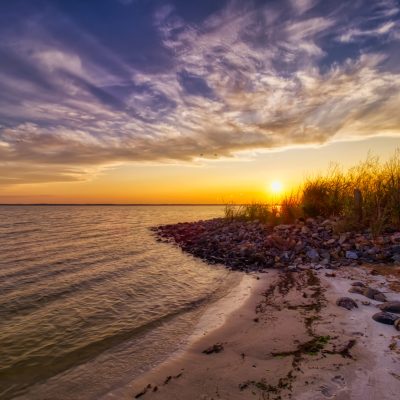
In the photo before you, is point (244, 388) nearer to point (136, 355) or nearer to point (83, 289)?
point (136, 355)

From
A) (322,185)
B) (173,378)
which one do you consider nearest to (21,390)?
(173,378)

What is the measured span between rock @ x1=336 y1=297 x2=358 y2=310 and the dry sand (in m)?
0.12

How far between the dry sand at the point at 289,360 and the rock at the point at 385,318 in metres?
0.11

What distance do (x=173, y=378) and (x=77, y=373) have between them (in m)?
1.56

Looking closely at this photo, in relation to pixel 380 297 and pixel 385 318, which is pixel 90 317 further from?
pixel 380 297

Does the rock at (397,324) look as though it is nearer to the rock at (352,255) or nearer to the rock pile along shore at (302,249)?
the rock pile along shore at (302,249)

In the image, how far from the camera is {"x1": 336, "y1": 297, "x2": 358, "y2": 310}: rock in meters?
5.58

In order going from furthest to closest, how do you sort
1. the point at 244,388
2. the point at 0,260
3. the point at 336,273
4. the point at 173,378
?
the point at 0,260, the point at 336,273, the point at 173,378, the point at 244,388

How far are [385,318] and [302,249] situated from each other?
6884 mm

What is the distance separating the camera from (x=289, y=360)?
13.1 feet

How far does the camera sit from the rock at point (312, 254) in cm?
1038

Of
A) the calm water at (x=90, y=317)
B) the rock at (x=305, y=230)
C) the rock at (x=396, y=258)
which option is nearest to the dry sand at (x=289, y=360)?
the calm water at (x=90, y=317)

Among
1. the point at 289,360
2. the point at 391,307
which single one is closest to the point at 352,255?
the point at 391,307

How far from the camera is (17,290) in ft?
28.8
